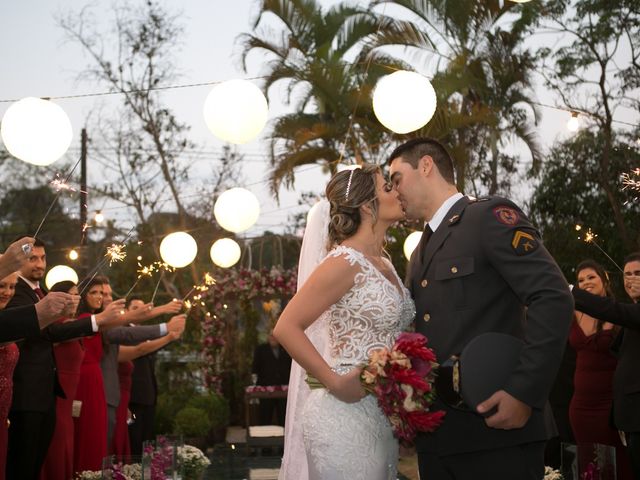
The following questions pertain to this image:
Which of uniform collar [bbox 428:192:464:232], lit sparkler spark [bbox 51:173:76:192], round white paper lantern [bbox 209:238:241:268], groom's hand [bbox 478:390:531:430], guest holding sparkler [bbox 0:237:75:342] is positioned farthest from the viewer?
round white paper lantern [bbox 209:238:241:268]

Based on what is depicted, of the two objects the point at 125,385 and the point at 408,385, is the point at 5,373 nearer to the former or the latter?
the point at 408,385

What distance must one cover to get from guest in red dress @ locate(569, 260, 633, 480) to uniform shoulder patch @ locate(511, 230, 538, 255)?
382 centimetres

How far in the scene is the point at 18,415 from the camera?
6848 mm

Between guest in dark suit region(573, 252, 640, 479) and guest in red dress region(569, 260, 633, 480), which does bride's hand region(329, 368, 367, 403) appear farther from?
guest in red dress region(569, 260, 633, 480)

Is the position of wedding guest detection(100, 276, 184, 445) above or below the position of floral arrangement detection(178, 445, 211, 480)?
above

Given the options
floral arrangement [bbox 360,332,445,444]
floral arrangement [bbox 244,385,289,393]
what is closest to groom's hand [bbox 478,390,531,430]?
floral arrangement [bbox 360,332,445,444]

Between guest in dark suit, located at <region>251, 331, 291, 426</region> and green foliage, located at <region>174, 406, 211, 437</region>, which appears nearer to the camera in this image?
green foliage, located at <region>174, 406, 211, 437</region>

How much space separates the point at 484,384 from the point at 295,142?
1080 cm

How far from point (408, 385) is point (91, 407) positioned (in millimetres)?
5841

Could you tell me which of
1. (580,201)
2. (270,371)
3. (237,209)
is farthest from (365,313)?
(580,201)

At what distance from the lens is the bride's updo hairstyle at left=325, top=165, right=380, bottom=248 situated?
4426 millimetres

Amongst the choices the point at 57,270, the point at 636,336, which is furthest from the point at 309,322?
the point at 57,270

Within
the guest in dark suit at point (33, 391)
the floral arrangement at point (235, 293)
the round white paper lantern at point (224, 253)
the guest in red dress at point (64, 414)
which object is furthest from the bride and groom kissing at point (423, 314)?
the floral arrangement at point (235, 293)

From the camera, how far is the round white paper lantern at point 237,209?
1009 centimetres
